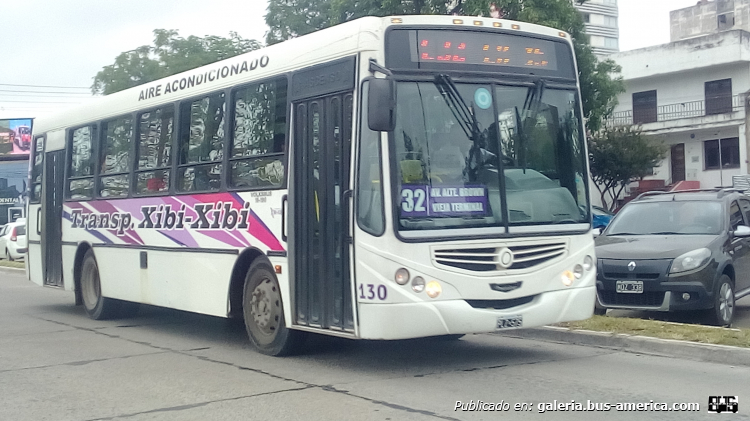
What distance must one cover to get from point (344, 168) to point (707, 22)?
56.6 metres

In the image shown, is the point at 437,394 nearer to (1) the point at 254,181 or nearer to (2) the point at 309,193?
(2) the point at 309,193

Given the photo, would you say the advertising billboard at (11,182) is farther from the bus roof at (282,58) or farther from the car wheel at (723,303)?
the car wheel at (723,303)

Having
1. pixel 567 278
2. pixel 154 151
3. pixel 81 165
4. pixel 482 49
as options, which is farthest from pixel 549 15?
pixel 567 278

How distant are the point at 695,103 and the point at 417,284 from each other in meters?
36.7

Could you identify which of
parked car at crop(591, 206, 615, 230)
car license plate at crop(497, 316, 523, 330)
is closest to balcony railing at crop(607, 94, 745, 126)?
parked car at crop(591, 206, 615, 230)

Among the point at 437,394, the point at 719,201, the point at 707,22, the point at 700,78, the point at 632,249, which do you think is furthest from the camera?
the point at 707,22

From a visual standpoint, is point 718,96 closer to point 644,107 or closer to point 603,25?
point 644,107

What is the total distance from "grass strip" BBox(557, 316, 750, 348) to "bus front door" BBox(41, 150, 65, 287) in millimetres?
8352

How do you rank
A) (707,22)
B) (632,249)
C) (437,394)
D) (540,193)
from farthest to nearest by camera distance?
1. (707,22)
2. (632,249)
3. (540,193)
4. (437,394)

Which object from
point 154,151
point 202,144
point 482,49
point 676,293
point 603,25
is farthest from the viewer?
point 603,25

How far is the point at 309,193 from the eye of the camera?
8.72 metres

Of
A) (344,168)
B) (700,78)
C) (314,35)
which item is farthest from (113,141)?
(700,78)

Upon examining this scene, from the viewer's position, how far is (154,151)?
11680mm

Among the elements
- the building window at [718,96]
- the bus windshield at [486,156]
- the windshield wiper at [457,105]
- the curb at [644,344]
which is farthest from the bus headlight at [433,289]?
the building window at [718,96]
